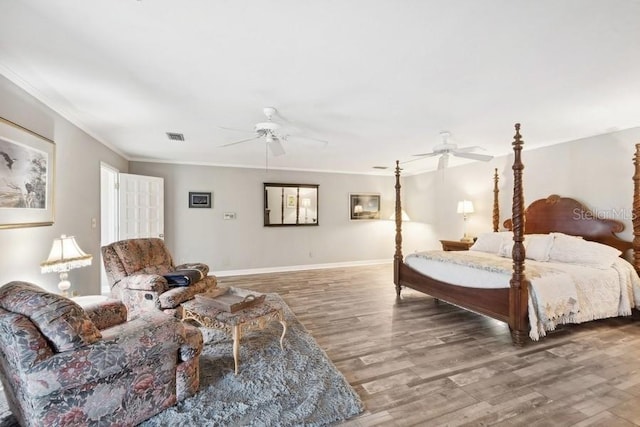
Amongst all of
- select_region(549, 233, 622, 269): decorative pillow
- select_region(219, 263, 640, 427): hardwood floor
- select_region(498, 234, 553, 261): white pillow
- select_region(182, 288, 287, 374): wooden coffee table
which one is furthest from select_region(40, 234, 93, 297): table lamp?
select_region(549, 233, 622, 269): decorative pillow

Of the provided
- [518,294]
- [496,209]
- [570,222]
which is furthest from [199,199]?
[570,222]

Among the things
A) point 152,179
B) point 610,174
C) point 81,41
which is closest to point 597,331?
point 610,174

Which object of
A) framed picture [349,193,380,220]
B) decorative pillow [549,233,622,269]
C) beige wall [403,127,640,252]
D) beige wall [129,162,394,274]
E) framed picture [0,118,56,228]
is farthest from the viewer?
framed picture [349,193,380,220]

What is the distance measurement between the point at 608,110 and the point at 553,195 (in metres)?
1.69

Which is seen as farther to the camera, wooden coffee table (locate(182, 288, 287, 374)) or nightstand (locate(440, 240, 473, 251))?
nightstand (locate(440, 240, 473, 251))

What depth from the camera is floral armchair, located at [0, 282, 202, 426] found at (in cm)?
147

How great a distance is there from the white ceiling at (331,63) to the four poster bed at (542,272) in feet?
2.40

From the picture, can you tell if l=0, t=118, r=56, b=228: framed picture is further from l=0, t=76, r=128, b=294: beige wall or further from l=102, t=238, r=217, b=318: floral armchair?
l=102, t=238, r=217, b=318: floral armchair

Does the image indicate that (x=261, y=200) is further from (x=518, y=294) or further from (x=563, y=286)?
(x=563, y=286)

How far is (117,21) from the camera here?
1640 mm

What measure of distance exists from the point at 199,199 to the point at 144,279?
10.2 feet

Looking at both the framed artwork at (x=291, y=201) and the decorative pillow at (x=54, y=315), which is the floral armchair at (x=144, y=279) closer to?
the decorative pillow at (x=54, y=315)

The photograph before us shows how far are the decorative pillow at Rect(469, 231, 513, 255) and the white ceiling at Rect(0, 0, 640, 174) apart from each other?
5.07ft

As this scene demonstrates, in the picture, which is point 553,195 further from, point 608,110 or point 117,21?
point 117,21
